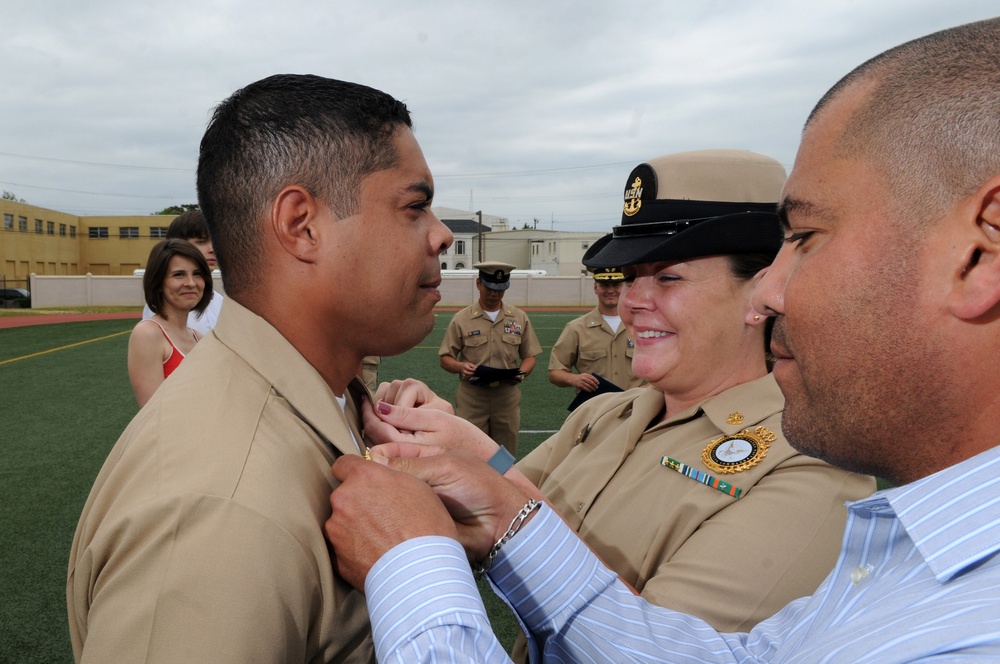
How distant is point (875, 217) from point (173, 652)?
4.47ft

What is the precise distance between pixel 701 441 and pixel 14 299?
4197cm

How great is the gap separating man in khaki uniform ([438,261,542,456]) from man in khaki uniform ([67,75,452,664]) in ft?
19.5

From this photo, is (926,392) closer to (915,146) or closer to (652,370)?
(915,146)

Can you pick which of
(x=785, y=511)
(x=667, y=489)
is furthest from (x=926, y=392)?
(x=667, y=489)

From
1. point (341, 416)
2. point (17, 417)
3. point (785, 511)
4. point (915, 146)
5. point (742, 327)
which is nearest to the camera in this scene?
point (915, 146)

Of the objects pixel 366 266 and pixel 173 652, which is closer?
pixel 173 652

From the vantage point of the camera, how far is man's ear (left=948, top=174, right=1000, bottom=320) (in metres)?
1.07

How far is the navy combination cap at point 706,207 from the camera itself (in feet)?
7.68

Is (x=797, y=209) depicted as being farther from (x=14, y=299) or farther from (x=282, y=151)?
(x=14, y=299)

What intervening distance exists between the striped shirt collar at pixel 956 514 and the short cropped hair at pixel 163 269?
4970 millimetres

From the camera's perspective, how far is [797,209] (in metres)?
1.36

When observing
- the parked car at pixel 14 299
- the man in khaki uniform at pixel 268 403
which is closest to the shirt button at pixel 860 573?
the man in khaki uniform at pixel 268 403

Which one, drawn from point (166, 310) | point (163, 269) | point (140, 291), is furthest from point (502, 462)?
point (140, 291)

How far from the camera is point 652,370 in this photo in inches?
99.1
